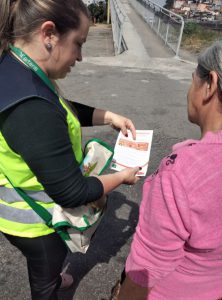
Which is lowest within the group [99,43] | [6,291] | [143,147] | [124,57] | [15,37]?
[99,43]

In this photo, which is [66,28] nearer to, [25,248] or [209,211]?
[209,211]

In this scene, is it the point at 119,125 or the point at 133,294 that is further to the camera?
the point at 119,125

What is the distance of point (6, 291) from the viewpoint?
2324 mm

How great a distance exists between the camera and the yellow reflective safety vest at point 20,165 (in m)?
1.15

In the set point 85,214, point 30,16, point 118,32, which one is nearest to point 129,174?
point 85,214

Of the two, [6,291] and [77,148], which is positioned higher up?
[77,148]

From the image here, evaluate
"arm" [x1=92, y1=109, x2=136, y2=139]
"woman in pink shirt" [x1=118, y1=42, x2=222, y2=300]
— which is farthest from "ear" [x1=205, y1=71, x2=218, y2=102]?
"arm" [x1=92, y1=109, x2=136, y2=139]

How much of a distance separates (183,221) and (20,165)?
688 millimetres

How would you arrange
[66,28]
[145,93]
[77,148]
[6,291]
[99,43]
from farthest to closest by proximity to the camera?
[99,43]
[145,93]
[6,291]
[77,148]
[66,28]

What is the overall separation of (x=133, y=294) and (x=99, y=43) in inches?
633

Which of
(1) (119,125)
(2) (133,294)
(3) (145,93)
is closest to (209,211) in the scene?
(2) (133,294)

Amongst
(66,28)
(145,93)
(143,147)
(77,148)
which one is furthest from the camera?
(145,93)

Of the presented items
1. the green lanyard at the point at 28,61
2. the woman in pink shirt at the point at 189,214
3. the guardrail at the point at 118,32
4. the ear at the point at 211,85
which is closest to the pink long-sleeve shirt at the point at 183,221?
the woman in pink shirt at the point at 189,214

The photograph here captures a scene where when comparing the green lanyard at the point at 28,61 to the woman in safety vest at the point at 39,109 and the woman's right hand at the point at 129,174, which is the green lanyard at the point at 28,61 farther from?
the woman's right hand at the point at 129,174
